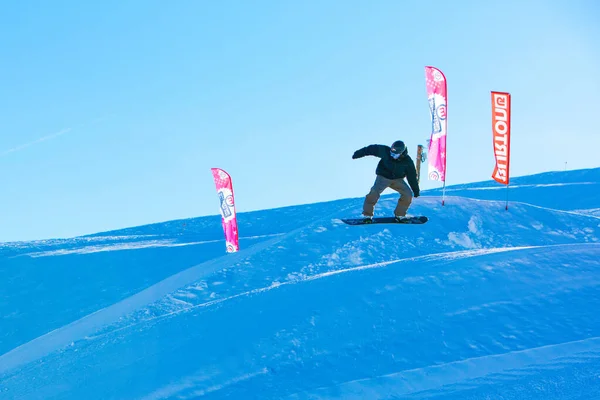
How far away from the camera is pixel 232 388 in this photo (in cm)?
720

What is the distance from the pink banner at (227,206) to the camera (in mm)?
20266

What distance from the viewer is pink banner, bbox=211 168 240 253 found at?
20.3 metres

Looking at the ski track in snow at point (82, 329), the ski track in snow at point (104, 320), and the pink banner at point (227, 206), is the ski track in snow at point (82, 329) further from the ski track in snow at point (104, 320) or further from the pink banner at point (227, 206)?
the pink banner at point (227, 206)

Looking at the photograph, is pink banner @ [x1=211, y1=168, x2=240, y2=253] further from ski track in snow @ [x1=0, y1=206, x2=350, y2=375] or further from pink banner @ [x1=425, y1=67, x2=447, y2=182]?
pink banner @ [x1=425, y1=67, x2=447, y2=182]

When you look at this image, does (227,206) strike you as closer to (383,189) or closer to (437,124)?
(437,124)

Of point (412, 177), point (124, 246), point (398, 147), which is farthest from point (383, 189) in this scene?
point (124, 246)

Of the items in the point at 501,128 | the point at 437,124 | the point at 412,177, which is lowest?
the point at 412,177

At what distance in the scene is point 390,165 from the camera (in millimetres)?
9922

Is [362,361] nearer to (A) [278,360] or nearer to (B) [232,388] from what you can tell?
(A) [278,360]

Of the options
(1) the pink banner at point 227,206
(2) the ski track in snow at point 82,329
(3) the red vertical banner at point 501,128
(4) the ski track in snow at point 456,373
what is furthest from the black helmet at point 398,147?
(1) the pink banner at point 227,206

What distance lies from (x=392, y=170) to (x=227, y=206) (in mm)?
11090

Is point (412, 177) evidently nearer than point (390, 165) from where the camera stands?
No

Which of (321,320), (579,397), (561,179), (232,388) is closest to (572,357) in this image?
(579,397)

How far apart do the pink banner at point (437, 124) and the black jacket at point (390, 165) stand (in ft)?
23.0
